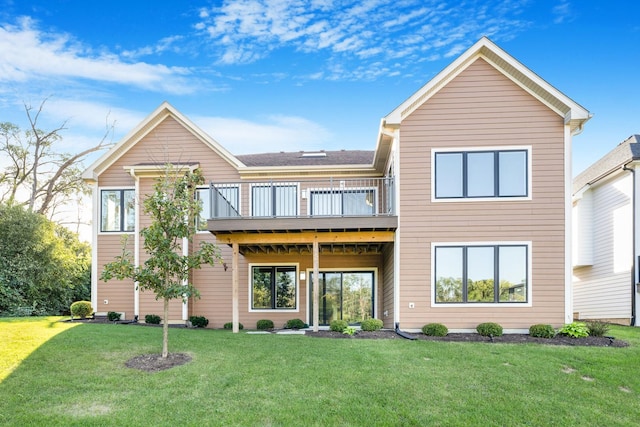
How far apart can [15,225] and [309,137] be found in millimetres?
12849

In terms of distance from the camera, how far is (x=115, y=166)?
1470 centimetres

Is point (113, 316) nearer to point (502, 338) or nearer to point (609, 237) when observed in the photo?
Answer: point (502, 338)

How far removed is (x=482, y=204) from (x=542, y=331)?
11.1ft

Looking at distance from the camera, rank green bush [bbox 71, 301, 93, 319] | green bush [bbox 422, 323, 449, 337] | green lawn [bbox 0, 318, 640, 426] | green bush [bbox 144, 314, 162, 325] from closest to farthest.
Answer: green lawn [bbox 0, 318, 640, 426] → green bush [bbox 422, 323, 449, 337] → green bush [bbox 144, 314, 162, 325] → green bush [bbox 71, 301, 93, 319]

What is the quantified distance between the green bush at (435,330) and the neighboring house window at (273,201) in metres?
5.65

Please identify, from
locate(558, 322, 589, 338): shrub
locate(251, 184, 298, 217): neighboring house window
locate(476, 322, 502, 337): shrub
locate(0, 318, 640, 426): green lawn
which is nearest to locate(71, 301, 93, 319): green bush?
locate(0, 318, 640, 426): green lawn

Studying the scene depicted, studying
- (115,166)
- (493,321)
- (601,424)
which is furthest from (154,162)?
(601,424)

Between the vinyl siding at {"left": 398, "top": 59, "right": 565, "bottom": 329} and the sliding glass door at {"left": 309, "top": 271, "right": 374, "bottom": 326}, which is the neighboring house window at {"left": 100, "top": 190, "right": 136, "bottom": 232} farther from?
the vinyl siding at {"left": 398, "top": 59, "right": 565, "bottom": 329}

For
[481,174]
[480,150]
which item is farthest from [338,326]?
[480,150]

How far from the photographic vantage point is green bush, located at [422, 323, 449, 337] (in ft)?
→ 34.6

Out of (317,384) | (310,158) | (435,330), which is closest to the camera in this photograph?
(317,384)

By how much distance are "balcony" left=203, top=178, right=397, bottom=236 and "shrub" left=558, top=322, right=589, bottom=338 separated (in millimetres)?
4713

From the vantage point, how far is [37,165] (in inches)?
993

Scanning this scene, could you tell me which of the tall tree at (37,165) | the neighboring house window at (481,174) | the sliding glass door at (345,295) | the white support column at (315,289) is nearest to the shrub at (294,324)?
the sliding glass door at (345,295)
